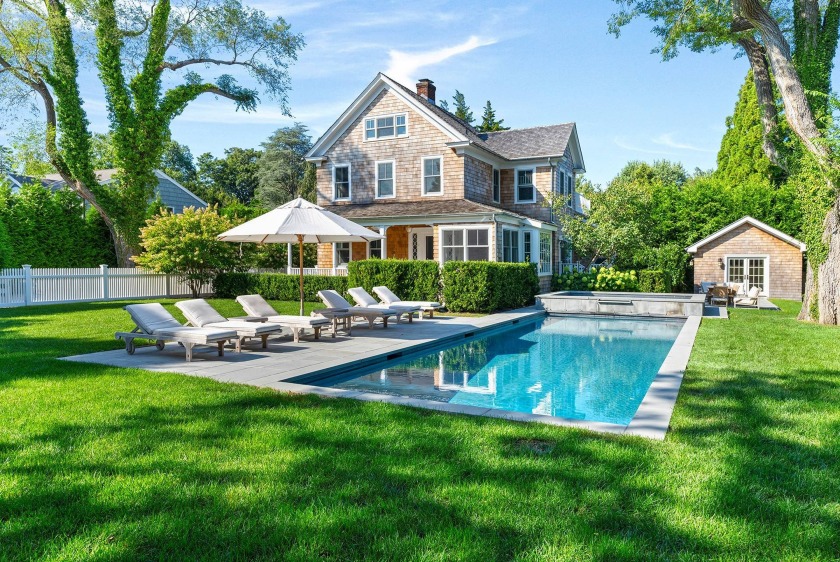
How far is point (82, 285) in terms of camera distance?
21.2 metres

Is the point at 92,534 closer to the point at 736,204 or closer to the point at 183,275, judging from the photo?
the point at 183,275

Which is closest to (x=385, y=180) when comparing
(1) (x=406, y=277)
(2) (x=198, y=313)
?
(1) (x=406, y=277)

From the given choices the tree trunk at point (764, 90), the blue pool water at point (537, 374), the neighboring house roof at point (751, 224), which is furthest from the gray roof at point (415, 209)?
the tree trunk at point (764, 90)

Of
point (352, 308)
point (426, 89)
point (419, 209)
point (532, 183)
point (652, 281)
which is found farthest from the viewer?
point (426, 89)

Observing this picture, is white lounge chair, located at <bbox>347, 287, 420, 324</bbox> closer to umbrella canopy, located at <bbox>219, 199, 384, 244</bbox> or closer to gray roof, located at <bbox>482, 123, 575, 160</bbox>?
umbrella canopy, located at <bbox>219, 199, 384, 244</bbox>

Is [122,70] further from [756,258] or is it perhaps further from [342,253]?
[756,258]

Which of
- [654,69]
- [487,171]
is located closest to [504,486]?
[654,69]

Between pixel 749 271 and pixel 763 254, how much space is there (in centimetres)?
93

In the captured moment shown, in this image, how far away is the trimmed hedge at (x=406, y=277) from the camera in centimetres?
1827

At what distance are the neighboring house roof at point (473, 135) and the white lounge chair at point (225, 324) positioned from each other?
15.0 meters

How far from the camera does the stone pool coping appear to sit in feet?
18.1

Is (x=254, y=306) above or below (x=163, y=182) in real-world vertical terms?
below

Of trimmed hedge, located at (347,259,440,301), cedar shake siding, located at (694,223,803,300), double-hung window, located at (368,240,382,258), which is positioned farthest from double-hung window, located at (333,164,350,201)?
cedar shake siding, located at (694,223,803,300)

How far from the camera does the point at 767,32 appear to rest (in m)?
14.3
